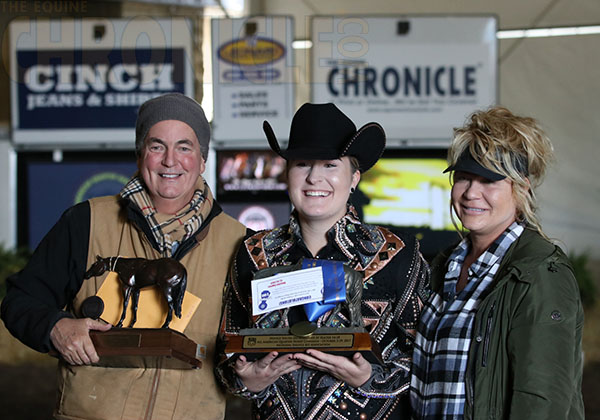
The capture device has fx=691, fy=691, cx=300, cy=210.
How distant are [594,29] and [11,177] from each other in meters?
5.12

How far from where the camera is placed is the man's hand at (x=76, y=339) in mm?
1791

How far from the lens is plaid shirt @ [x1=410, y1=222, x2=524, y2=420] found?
1787 millimetres

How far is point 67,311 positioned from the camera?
2.05 meters

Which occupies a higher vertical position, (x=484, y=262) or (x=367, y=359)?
(x=484, y=262)

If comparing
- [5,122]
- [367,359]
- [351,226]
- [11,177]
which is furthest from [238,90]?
[367,359]

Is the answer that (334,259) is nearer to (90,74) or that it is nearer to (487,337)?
(487,337)

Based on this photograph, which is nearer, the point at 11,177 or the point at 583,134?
the point at 11,177

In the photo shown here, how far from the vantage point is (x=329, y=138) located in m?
1.90

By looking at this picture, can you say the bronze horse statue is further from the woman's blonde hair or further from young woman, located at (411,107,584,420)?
the woman's blonde hair

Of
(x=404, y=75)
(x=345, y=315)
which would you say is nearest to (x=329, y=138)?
(x=345, y=315)

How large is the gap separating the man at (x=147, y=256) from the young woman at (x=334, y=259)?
98mm

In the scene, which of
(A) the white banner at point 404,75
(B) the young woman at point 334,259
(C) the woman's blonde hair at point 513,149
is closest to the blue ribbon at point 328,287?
(B) the young woman at point 334,259

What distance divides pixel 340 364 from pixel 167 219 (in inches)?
27.6

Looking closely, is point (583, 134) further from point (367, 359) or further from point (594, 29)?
point (367, 359)
